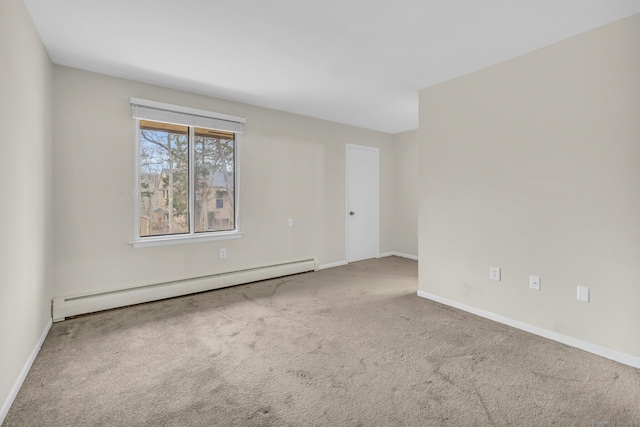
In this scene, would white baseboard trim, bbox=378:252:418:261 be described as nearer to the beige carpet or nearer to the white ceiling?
the beige carpet

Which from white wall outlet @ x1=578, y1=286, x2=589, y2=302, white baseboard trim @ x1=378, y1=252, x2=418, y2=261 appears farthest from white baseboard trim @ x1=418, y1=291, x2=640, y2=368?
white baseboard trim @ x1=378, y1=252, x2=418, y2=261

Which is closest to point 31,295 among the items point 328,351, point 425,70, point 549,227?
point 328,351

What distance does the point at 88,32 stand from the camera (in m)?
2.37

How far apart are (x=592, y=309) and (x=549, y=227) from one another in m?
0.66

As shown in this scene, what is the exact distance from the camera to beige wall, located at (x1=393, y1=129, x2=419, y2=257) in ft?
18.7

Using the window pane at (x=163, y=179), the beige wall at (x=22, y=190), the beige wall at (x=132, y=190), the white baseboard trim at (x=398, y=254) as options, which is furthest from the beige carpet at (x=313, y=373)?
the white baseboard trim at (x=398, y=254)

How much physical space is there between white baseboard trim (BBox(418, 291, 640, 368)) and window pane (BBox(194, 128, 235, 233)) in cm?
281

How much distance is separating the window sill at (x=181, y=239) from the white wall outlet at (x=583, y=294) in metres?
3.51

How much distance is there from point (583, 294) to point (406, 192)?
3683mm

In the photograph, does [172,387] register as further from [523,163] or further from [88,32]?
[523,163]

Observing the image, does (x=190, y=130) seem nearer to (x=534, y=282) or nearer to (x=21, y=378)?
(x=21, y=378)

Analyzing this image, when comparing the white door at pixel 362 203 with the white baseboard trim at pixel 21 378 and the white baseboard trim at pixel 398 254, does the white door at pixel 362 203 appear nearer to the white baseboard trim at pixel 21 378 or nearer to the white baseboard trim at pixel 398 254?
the white baseboard trim at pixel 398 254

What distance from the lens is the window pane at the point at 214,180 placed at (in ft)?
12.5

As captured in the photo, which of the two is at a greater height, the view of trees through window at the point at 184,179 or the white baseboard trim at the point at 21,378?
the view of trees through window at the point at 184,179
